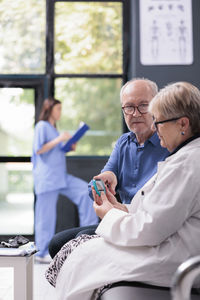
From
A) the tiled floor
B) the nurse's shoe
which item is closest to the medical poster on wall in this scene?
the nurse's shoe

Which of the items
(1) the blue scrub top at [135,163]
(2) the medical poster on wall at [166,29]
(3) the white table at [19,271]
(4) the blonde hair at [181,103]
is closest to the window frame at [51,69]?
(2) the medical poster on wall at [166,29]

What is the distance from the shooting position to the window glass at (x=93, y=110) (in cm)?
515

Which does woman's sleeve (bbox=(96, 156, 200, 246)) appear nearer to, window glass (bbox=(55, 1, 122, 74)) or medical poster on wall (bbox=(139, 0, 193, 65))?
medical poster on wall (bbox=(139, 0, 193, 65))

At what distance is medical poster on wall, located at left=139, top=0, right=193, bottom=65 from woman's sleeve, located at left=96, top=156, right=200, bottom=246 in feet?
11.6

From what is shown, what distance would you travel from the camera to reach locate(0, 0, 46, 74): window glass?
5160 mm

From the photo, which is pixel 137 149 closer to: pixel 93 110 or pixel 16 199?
pixel 93 110

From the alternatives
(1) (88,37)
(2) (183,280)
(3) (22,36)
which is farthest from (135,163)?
(3) (22,36)

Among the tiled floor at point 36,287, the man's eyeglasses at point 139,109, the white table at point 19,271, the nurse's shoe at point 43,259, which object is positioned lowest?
the nurse's shoe at point 43,259

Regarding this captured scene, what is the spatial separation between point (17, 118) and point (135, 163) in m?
3.13

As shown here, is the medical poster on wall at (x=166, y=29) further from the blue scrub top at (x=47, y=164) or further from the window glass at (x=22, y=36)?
the blue scrub top at (x=47, y=164)

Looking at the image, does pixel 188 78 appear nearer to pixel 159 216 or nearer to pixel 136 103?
pixel 136 103

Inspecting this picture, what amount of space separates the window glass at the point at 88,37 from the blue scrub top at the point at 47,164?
86 centimetres

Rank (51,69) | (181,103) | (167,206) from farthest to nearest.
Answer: (51,69) → (181,103) → (167,206)

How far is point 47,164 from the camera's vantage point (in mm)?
4570
